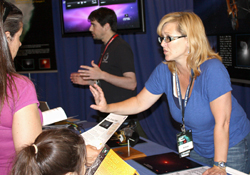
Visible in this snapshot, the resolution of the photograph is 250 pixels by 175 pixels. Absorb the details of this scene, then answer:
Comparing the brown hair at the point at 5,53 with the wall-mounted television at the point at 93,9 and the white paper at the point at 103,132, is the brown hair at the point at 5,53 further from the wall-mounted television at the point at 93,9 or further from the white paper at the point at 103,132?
the wall-mounted television at the point at 93,9

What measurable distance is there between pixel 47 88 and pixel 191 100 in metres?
3.90

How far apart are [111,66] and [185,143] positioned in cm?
143

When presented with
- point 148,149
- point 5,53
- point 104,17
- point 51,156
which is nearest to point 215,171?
point 148,149

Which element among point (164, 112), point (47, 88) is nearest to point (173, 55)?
point (164, 112)

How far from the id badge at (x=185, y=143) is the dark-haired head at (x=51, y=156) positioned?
0.81 meters

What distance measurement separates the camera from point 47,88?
16.5 feet

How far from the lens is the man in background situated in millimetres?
2676

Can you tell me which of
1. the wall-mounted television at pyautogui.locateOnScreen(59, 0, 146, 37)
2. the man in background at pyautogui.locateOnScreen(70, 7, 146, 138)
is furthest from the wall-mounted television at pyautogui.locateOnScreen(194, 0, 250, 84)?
the man in background at pyautogui.locateOnScreen(70, 7, 146, 138)

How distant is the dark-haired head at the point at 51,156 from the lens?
0.88 meters

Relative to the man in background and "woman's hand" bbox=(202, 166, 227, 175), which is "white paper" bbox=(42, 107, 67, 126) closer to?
the man in background

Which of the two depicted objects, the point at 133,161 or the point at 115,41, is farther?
the point at 115,41

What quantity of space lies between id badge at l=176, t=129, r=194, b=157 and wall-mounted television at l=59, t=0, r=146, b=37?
1933 mm

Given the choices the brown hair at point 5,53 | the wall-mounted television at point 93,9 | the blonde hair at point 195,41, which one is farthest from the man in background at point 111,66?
the brown hair at point 5,53

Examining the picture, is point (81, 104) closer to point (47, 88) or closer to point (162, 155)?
point (47, 88)
